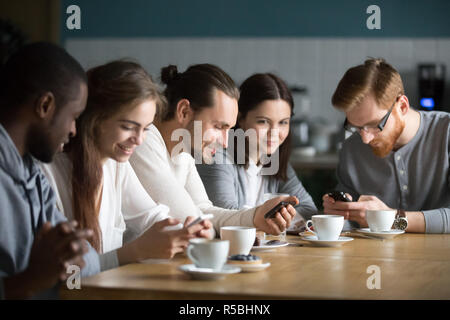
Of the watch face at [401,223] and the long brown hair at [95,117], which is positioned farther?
the watch face at [401,223]

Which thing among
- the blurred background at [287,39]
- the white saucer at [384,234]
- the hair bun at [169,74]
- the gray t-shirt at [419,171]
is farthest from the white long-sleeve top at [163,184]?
the blurred background at [287,39]

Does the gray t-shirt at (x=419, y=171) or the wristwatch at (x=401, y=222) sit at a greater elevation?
the gray t-shirt at (x=419, y=171)

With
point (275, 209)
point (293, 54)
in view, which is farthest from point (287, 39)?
point (275, 209)

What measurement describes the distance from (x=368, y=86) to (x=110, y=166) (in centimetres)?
104

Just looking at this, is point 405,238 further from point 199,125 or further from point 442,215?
point 199,125

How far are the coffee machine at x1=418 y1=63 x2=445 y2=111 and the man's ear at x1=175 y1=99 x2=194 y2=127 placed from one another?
2728 mm

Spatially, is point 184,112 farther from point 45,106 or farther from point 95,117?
point 45,106

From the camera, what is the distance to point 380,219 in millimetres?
1962

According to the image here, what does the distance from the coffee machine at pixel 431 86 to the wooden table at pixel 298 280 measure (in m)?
2.97

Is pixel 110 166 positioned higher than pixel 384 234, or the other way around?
pixel 110 166

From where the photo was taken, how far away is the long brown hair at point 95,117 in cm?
→ 159

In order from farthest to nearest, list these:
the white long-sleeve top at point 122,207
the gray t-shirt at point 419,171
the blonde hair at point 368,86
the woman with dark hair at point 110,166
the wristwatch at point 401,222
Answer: the gray t-shirt at point 419,171 < the blonde hair at point 368,86 < the wristwatch at point 401,222 < the white long-sleeve top at point 122,207 < the woman with dark hair at point 110,166

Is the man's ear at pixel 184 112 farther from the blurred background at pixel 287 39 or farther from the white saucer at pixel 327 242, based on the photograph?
the blurred background at pixel 287 39

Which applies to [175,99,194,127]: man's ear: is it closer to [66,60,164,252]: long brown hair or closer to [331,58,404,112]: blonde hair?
[66,60,164,252]: long brown hair
